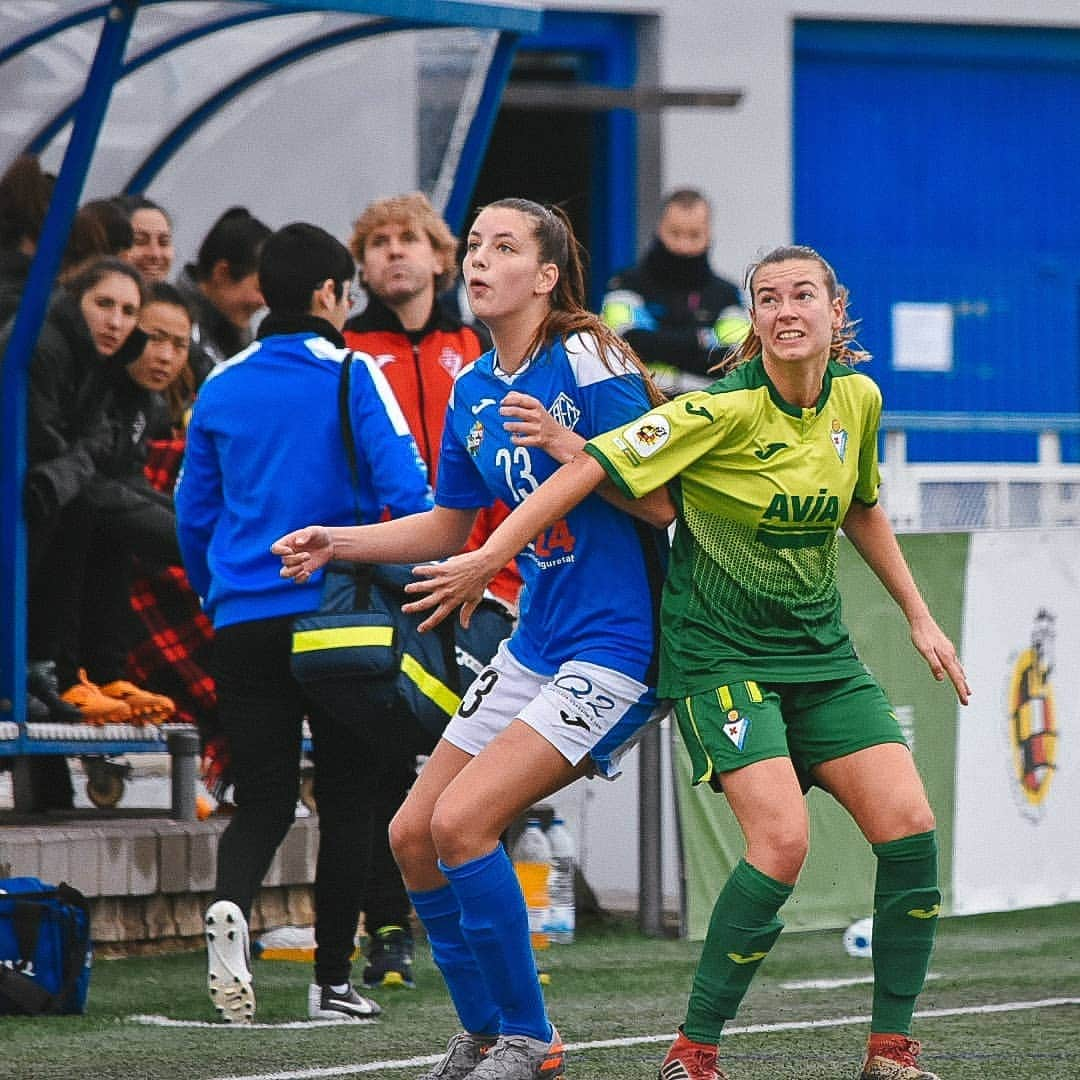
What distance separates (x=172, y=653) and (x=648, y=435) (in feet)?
12.0

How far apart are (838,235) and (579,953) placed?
9482 mm

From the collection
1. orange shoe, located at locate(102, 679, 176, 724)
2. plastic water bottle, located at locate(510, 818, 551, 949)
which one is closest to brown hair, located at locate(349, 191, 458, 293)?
orange shoe, located at locate(102, 679, 176, 724)

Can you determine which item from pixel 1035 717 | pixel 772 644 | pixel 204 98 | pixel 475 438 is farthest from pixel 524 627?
pixel 204 98

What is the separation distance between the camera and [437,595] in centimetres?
496

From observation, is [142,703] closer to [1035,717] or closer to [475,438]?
[475,438]

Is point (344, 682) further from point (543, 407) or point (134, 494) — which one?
point (134, 494)

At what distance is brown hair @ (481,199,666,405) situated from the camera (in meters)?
5.37

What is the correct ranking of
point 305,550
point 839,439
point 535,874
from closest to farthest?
point 839,439 → point 305,550 → point 535,874

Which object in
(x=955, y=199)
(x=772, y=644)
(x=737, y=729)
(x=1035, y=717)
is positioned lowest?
(x=1035, y=717)

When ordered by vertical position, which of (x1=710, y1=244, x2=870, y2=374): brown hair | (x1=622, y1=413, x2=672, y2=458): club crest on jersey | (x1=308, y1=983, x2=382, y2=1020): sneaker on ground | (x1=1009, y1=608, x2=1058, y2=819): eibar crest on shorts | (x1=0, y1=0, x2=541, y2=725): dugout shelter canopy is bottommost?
(x1=308, y1=983, x2=382, y2=1020): sneaker on ground

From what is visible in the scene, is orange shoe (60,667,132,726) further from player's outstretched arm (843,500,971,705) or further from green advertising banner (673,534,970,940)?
player's outstretched arm (843,500,971,705)

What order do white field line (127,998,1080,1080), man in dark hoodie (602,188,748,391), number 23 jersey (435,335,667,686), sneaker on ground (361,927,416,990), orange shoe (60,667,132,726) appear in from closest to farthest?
number 23 jersey (435,335,667,686) < white field line (127,998,1080,1080) < sneaker on ground (361,927,416,990) < orange shoe (60,667,132,726) < man in dark hoodie (602,188,748,391)

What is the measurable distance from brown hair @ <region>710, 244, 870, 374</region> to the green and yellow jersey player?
1 centimetres

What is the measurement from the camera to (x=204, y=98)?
9859 millimetres
